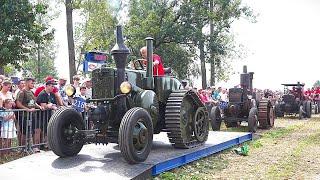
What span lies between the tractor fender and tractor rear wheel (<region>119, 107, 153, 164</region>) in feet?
1.80

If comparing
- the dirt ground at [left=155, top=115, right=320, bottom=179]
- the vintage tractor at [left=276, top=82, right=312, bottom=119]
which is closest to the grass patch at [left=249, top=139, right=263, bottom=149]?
the dirt ground at [left=155, top=115, right=320, bottom=179]

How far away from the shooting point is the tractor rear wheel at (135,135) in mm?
6180

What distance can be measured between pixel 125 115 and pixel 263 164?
338cm

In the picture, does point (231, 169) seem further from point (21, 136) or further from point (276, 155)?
point (21, 136)

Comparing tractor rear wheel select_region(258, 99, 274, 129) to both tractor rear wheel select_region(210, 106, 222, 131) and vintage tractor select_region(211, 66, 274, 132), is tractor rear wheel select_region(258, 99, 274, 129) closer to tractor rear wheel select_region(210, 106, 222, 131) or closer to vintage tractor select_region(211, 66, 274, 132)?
vintage tractor select_region(211, 66, 274, 132)

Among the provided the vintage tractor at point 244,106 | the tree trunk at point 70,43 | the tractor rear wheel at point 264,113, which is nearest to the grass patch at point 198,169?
the vintage tractor at point 244,106

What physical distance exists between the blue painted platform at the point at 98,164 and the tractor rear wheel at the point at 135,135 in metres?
0.16

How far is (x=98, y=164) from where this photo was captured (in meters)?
6.33

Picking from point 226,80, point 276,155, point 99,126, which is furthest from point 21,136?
point 226,80

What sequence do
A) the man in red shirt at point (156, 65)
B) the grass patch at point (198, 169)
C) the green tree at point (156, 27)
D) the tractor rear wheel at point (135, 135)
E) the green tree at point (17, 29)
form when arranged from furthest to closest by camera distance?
the green tree at point (156, 27) → the green tree at point (17, 29) → the man in red shirt at point (156, 65) → the grass patch at point (198, 169) → the tractor rear wheel at point (135, 135)

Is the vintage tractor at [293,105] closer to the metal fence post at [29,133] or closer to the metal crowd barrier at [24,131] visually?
the metal crowd barrier at [24,131]

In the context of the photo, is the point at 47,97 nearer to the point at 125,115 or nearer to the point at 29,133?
the point at 29,133

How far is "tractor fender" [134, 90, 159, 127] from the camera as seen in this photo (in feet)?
23.8

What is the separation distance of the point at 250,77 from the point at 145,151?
9623 millimetres
